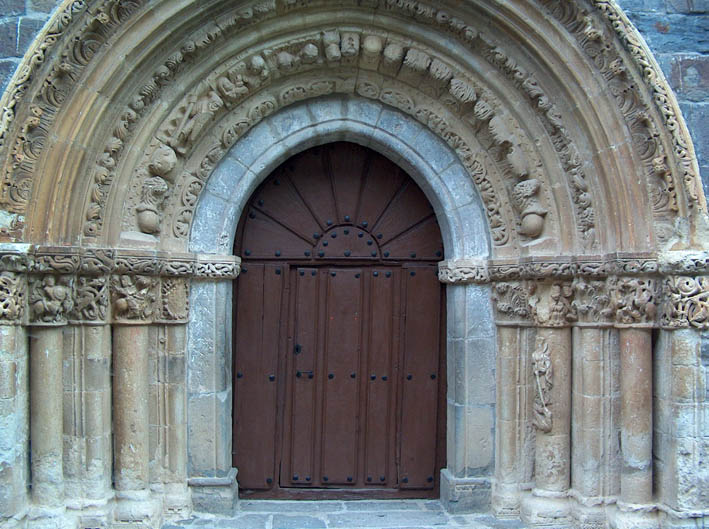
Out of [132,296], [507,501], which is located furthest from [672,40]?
[132,296]

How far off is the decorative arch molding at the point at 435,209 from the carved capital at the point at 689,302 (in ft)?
0.05

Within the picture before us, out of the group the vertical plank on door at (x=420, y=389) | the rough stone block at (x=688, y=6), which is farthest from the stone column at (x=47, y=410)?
the rough stone block at (x=688, y=6)

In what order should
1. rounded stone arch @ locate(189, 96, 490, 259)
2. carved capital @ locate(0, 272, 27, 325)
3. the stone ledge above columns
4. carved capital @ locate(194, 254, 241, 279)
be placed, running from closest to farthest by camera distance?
carved capital @ locate(0, 272, 27, 325) < the stone ledge above columns < carved capital @ locate(194, 254, 241, 279) < rounded stone arch @ locate(189, 96, 490, 259)

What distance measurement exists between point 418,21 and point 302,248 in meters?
1.60

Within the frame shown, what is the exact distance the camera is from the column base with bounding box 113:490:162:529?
361 centimetres

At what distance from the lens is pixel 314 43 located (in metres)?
3.89

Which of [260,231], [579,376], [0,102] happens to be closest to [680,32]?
[579,376]

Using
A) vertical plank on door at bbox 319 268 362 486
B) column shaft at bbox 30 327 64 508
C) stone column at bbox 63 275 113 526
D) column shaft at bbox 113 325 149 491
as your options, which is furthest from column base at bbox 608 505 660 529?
column shaft at bbox 30 327 64 508

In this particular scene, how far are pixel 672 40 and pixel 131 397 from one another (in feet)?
12.0

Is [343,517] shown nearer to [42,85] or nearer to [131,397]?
[131,397]

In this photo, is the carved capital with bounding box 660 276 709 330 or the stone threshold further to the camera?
the stone threshold

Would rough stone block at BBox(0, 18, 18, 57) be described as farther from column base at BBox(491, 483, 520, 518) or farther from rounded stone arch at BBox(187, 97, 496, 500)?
column base at BBox(491, 483, 520, 518)

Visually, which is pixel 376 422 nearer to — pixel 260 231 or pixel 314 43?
pixel 260 231

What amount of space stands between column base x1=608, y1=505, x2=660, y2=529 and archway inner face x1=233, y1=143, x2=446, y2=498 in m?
1.14
